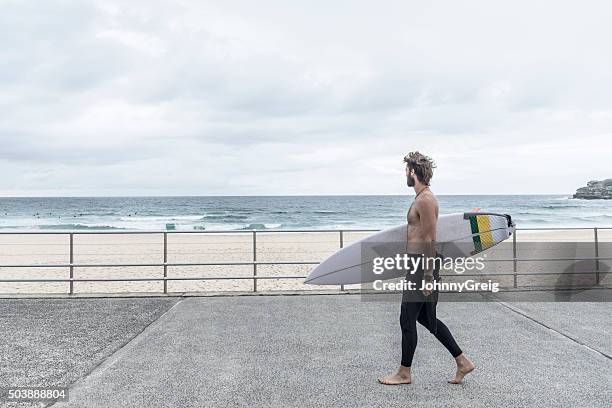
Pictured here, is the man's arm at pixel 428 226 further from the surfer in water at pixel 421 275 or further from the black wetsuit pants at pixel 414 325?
the black wetsuit pants at pixel 414 325

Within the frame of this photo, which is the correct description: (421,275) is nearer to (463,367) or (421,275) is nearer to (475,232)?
(463,367)

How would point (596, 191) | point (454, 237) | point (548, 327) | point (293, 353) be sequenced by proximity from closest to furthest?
point (293, 353), point (454, 237), point (548, 327), point (596, 191)

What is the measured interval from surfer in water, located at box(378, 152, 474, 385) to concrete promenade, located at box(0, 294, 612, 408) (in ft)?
0.52

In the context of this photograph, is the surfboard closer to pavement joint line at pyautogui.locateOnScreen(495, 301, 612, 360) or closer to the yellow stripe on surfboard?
the yellow stripe on surfboard

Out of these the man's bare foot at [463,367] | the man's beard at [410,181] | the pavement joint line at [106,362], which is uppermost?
the man's beard at [410,181]

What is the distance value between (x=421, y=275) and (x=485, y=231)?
1.70 meters

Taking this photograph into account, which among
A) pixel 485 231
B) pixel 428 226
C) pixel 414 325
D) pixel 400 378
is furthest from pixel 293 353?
pixel 485 231

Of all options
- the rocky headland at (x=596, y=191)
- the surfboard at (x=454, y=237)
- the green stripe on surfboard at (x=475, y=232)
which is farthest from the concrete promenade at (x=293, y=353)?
the rocky headland at (x=596, y=191)

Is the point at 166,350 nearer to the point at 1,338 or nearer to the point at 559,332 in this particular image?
the point at 1,338

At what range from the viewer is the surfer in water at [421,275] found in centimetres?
379

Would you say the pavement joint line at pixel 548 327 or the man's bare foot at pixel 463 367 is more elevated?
the man's bare foot at pixel 463 367

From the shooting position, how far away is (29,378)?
4.19 metres

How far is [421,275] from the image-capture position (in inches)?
150

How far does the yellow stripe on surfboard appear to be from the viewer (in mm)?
5125
